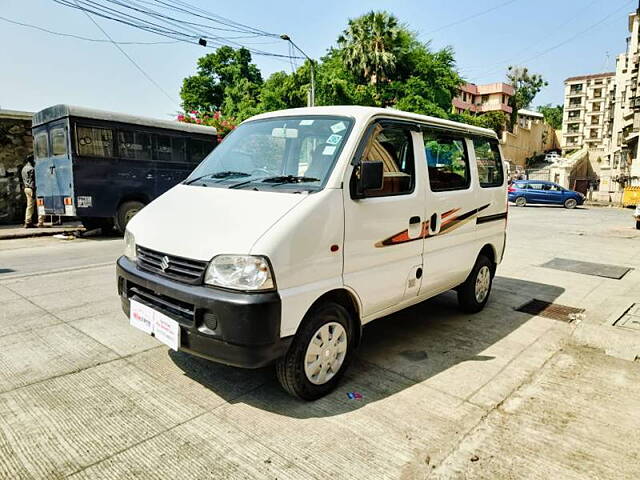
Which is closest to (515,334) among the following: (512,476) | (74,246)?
→ (512,476)

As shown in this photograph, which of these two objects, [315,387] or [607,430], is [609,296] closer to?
[607,430]

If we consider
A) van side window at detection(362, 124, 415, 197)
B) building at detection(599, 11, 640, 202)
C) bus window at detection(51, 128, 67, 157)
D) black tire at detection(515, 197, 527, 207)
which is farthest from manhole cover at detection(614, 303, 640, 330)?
building at detection(599, 11, 640, 202)

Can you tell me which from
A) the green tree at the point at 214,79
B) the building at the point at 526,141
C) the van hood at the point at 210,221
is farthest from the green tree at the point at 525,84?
the van hood at the point at 210,221

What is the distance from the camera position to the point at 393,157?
3.58m

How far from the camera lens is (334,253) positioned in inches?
117

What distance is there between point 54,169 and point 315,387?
989 cm

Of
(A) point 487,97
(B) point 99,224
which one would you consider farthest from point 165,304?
(A) point 487,97

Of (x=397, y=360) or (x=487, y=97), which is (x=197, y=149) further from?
(x=487, y=97)

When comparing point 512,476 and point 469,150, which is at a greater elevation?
point 469,150

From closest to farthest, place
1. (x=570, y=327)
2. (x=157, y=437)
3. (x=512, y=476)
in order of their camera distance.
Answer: (x=512, y=476)
(x=157, y=437)
(x=570, y=327)

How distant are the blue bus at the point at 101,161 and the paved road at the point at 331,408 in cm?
573

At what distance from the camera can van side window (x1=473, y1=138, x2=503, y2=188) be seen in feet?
15.8

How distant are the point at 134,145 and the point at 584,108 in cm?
8812

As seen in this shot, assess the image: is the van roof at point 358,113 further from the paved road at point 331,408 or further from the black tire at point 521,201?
the black tire at point 521,201
